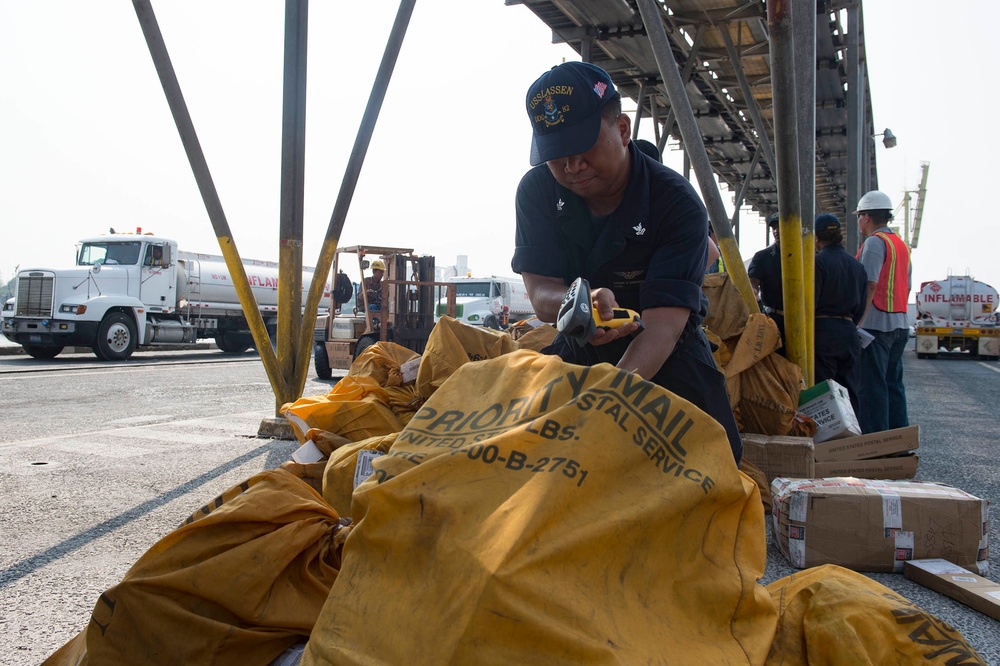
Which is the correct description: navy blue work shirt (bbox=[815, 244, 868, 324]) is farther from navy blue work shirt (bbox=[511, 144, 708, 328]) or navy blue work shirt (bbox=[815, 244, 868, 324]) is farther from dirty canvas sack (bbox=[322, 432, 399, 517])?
dirty canvas sack (bbox=[322, 432, 399, 517])

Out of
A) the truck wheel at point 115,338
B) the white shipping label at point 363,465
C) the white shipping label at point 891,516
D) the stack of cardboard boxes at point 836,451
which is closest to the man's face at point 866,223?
the stack of cardboard boxes at point 836,451

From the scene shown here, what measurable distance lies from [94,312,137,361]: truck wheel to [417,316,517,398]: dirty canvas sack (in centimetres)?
1387

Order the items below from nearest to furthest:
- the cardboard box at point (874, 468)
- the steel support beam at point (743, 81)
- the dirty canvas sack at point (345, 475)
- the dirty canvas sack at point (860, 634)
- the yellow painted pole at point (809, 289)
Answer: the dirty canvas sack at point (860, 634) < the dirty canvas sack at point (345, 475) < the cardboard box at point (874, 468) < the yellow painted pole at point (809, 289) < the steel support beam at point (743, 81)

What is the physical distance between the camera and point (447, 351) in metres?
4.28

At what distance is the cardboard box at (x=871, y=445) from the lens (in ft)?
13.2

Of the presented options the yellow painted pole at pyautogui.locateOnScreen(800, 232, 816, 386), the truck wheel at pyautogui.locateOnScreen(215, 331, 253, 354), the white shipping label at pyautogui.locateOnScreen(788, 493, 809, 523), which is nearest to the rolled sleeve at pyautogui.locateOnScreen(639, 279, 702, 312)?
the white shipping label at pyautogui.locateOnScreen(788, 493, 809, 523)

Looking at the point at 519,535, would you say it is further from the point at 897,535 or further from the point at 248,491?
the point at 897,535

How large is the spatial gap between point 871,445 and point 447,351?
237 cm

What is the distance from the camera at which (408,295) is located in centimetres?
1337

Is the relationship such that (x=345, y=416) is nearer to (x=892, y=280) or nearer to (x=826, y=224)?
(x=826, y=224)

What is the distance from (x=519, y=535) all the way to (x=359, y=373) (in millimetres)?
3478

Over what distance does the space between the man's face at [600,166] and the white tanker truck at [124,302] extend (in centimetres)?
1613

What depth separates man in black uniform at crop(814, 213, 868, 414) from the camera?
17.3ft

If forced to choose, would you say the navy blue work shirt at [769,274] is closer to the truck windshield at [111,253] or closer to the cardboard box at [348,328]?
the cardboard box at [348,328]
